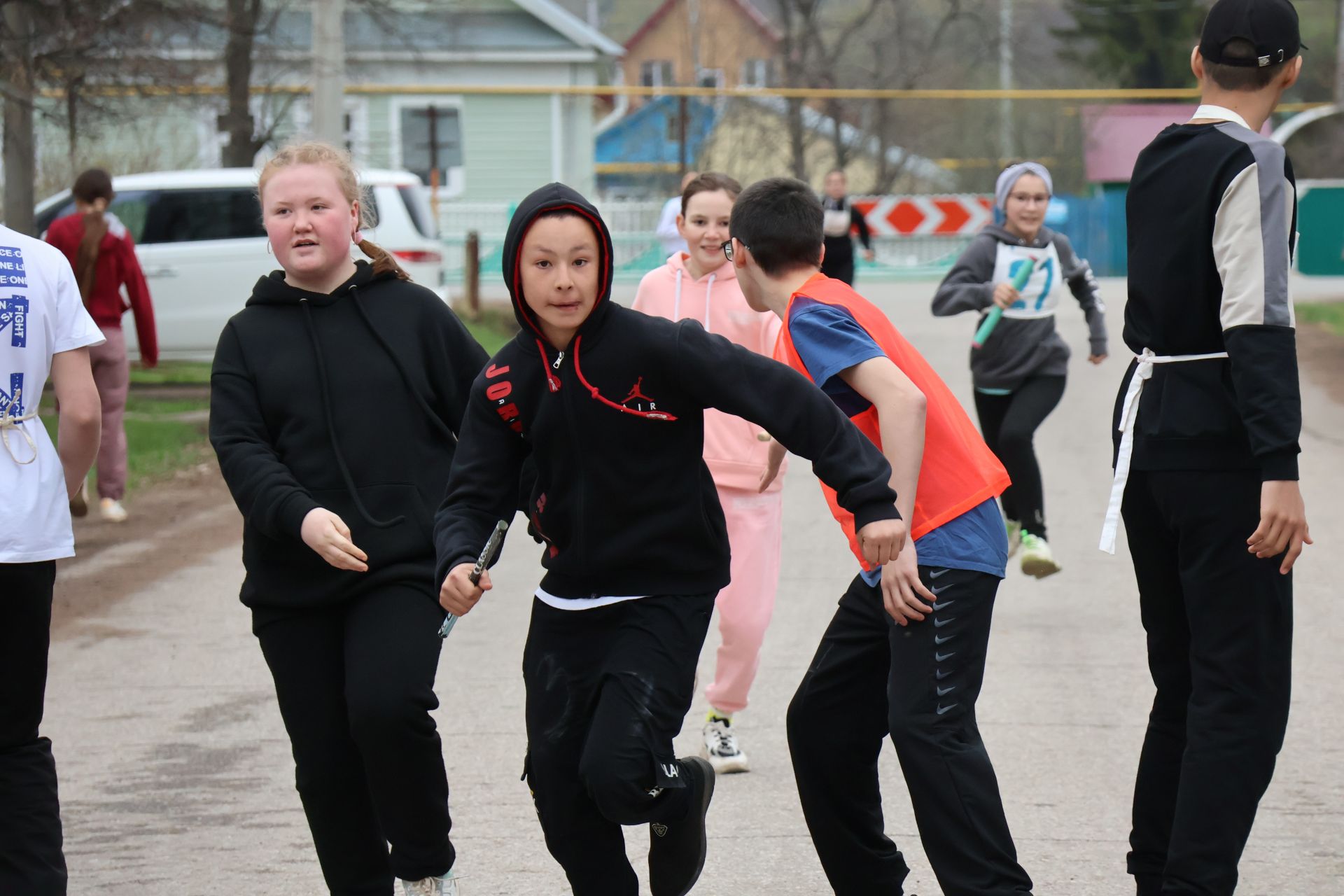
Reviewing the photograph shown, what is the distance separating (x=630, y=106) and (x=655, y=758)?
5723 cm

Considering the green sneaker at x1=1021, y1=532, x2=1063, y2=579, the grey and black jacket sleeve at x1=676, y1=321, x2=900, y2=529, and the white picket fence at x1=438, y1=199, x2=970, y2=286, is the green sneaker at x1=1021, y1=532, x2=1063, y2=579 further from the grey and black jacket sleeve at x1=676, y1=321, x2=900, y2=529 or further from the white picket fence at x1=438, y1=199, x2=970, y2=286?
the white picket fence at x1=438, y1=199, x2=970, y2=286

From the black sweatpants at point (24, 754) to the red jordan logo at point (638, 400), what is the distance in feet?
4.71

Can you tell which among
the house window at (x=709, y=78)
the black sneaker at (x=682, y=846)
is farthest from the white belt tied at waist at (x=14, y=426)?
the house window at (x=709, y=78)

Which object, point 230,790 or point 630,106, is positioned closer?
point 230,790

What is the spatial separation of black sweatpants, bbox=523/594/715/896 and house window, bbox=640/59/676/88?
59757 mm

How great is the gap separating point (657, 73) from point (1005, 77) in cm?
1630

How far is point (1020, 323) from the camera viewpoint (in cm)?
851

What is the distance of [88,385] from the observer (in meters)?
4.16

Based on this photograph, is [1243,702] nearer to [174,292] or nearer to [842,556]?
[842,556]

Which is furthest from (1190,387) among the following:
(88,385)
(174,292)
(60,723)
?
(174,292)

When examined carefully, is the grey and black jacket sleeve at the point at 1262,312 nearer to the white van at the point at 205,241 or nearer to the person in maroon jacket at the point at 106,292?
the person in maroon jacket at the point at 106,292

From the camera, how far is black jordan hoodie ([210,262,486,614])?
3990 millimetres

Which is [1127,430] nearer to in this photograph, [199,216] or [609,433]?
[609,433]

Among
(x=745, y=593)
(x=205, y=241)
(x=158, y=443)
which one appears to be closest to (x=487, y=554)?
(x=745, y=593)
